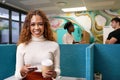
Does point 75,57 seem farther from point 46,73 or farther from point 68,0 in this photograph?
point 68,0

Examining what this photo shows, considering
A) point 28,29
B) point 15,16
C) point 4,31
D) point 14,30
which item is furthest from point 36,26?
point 15,16

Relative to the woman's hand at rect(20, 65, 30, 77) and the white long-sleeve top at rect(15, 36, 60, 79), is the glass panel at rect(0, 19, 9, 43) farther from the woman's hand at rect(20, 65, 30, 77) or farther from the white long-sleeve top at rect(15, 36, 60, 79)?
the woman's hand at rect(20, 65, 30, 77)

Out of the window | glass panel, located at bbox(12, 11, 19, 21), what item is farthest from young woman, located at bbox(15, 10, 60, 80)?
glass panel, located at bbox(12, 11, 19, 21)

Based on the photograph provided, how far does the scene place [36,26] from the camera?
4.30 feet

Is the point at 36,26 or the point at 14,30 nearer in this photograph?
the point at 36,26

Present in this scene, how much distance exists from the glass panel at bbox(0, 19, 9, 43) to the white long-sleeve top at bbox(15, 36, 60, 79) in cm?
513

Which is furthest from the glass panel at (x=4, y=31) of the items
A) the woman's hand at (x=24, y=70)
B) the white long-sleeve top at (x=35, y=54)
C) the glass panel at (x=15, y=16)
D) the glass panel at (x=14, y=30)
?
the woman's hand at (x=24, y=70)

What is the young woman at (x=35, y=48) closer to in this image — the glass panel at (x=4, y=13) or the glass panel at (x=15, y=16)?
the glass panel at (x=4, y=13)

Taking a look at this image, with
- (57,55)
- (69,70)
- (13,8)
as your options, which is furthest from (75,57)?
(13,8)

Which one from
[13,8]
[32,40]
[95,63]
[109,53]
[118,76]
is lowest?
[118,76]

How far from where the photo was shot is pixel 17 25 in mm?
7215

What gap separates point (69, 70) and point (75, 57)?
0.20m

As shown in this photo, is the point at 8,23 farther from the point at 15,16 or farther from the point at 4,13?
the point at 15,16

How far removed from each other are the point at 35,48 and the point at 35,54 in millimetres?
55
